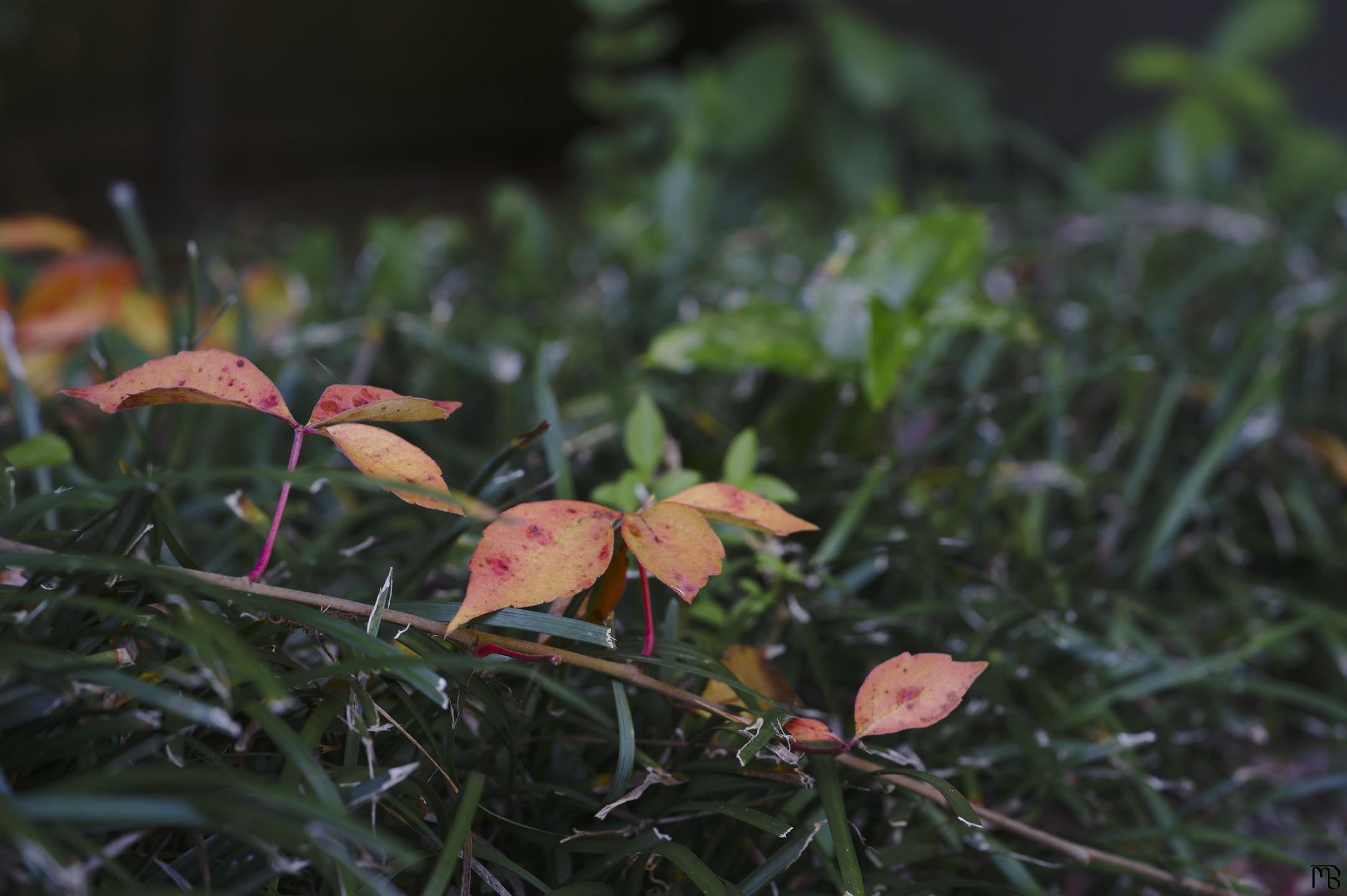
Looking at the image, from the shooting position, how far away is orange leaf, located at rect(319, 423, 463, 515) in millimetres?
428

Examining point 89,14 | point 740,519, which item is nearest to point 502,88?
point 89,14

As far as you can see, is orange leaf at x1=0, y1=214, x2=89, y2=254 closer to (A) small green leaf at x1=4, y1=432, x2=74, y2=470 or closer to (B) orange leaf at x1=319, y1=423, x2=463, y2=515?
(A) small green leaf at x1=4, y1=432, x2=74, y2=470

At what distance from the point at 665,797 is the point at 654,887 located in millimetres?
45

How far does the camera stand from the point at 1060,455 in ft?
2.86

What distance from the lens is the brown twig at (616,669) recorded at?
17.0 inches

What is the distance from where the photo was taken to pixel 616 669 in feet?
1.53

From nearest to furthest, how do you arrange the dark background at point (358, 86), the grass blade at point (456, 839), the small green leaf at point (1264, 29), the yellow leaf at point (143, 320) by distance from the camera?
the grass blade at point (456, 839) → the yellow leaf at point (143, 320) → the small green leaf at point (1264, 29) → the dark background at point (358, 86)

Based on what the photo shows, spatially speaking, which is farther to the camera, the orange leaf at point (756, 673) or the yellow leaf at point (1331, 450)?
the yellow leaf at point (1331, 450)

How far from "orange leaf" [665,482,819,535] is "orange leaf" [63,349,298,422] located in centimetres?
19

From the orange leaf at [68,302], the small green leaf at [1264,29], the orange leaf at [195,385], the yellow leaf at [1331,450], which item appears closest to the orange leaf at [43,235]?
the orange leaf at [68,302]

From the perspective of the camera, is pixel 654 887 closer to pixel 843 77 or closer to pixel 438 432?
pixel 438 432

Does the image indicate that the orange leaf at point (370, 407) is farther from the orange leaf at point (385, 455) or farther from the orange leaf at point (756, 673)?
the orange leaf at point (756, 673)

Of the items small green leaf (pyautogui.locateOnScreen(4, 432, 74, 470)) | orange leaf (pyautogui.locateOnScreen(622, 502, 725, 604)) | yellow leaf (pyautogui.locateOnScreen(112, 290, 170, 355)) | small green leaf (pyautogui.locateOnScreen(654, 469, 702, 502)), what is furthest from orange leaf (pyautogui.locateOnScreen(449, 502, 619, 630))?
yellow leaf (pyautogui.locateOnScreen(112, 290, 170, 355))

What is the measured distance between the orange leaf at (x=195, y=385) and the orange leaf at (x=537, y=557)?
10cm
